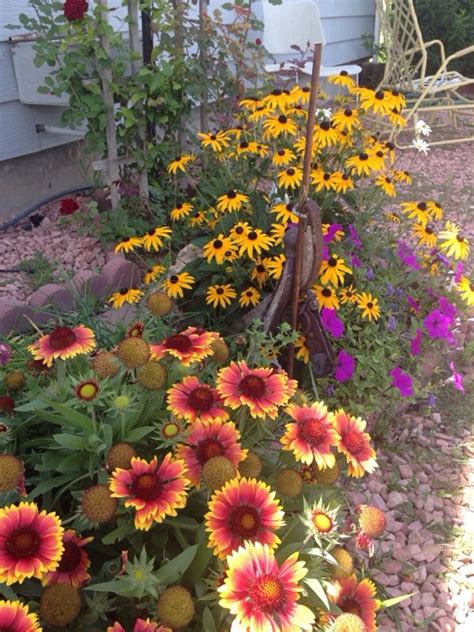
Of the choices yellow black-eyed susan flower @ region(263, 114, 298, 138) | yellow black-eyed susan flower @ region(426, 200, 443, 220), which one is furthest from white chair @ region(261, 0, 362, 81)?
yellow black-eyed susan flower @ region(426, 200, 443, 220)

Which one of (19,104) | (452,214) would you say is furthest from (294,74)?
(19,104)

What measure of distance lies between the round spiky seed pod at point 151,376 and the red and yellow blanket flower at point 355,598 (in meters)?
0.40

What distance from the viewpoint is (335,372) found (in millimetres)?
1750

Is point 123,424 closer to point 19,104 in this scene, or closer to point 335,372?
point 335,372

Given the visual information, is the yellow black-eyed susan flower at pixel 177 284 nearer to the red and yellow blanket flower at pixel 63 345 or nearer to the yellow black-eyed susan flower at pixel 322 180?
the yellow black-eyed susan flower at pixel 322 180

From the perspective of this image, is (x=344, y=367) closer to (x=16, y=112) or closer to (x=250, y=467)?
(x=250, y=467)

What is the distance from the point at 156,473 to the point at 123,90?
88.6 inches

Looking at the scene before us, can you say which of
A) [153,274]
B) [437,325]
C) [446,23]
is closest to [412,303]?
[437,325]

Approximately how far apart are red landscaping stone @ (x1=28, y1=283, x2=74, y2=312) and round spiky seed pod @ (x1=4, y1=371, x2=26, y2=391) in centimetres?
92

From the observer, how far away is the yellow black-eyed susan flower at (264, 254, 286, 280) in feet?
5.65

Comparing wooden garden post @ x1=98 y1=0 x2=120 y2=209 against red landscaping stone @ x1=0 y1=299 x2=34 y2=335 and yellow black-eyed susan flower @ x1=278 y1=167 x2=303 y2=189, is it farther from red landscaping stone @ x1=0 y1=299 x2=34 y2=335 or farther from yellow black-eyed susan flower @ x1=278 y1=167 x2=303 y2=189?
yellow black-eyed susan flower @ x1=278 y1=167 x2=303 y2=189

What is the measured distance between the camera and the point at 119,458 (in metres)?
0.92

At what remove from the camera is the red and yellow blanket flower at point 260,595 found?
71cm

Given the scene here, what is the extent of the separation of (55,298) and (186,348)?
3.81 feet
